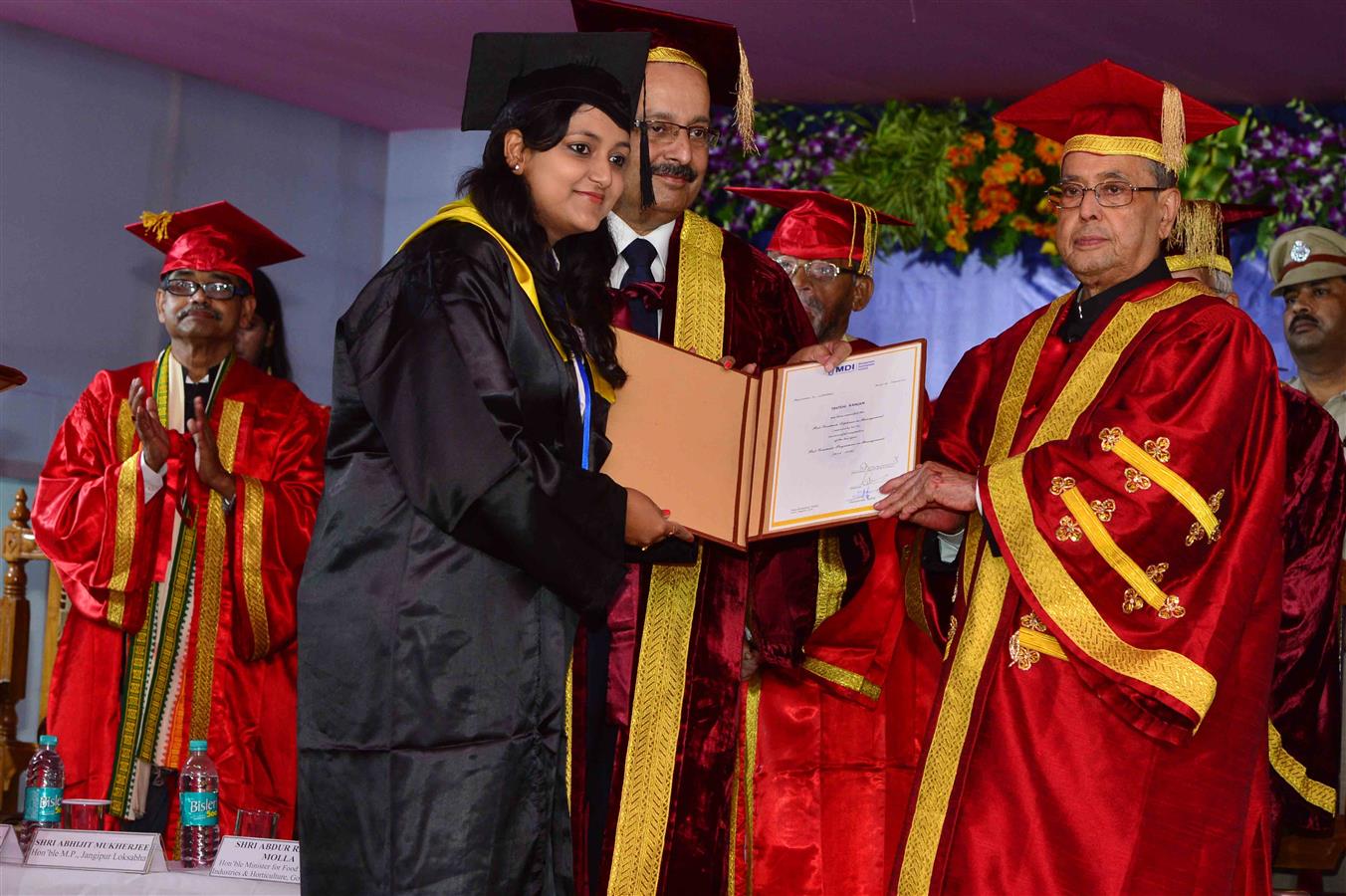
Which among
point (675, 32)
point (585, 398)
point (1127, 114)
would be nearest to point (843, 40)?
point (675, 32)

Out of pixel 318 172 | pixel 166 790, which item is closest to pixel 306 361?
pixel 318 172

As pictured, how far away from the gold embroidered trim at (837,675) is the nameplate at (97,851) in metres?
1.74

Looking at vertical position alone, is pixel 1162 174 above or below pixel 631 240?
above

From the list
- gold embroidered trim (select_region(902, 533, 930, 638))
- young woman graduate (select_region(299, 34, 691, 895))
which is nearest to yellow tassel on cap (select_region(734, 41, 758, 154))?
gold embroidered trim (select_region(902, 533, 930, 638))

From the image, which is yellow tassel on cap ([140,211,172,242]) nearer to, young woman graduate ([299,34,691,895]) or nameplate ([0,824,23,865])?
nameplate ([0,824,23,865])

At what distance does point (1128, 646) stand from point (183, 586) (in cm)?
351

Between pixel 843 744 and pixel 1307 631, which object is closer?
pixel 1307 631

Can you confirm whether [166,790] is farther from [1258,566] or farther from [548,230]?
[1258,566]

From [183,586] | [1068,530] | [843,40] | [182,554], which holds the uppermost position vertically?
[843,40]

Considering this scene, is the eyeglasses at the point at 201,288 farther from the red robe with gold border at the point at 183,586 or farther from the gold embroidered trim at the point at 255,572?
the gold embroidered trim at the point at 255,572

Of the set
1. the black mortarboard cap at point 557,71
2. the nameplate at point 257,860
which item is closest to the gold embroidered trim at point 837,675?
the nameplate at point 257,860

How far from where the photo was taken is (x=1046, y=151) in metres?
7.06

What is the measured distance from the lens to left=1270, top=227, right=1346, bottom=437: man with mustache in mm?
6309

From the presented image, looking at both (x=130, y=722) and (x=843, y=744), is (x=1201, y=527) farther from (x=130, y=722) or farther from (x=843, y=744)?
(x=130, y=722)
